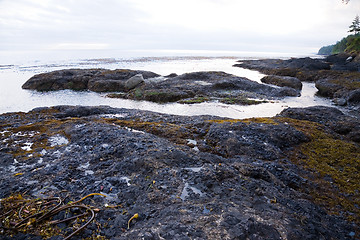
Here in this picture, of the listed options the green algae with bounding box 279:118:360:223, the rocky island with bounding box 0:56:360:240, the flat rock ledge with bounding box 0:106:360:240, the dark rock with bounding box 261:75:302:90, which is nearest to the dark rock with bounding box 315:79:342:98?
the dark rock with bounding box 261:75:302:90

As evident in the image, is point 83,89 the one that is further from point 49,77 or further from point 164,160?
point 164,160

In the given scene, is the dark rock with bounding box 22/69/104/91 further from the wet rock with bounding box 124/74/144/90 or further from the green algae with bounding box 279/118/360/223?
the green algae with bounding box 279/118/360/223

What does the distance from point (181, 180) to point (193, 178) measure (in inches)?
14.9

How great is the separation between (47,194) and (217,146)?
6997mm

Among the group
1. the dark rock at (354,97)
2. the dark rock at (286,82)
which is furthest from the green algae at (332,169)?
the dark rock at (286,82)

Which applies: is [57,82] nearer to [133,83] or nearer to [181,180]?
[133,83]

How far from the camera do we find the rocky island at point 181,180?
465 cm

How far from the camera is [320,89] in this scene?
26.2 metres

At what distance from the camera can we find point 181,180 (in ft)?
21.2

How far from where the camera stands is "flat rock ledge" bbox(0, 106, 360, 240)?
184 inches

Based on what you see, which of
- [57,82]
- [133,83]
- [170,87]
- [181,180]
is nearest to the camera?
[181,180]

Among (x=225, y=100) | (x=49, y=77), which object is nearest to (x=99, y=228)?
(x=225, y=100)

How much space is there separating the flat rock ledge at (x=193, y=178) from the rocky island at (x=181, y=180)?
1.3 inches

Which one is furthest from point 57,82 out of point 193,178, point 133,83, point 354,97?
point 354,97
